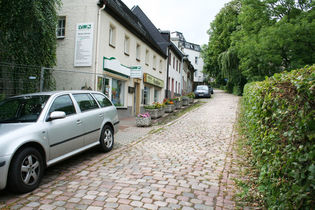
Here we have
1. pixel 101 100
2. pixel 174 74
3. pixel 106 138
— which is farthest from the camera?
pixel 174 74

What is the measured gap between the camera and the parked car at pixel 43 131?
3.78 meters

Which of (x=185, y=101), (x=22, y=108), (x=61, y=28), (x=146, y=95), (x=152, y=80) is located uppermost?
(x=61, y=28)

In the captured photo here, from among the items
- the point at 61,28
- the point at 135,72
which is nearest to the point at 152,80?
the point at 135,72

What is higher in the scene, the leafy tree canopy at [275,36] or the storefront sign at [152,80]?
the leafy tree canopy at [275,36]

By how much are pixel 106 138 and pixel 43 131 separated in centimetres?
243

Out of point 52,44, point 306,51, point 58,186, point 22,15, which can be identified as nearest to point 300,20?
point 306,51

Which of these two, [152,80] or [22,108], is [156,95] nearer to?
[152,80]

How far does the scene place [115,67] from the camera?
13.3 meters

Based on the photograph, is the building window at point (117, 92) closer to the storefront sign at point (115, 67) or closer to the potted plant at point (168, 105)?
the storefront sign at point (115, 67)

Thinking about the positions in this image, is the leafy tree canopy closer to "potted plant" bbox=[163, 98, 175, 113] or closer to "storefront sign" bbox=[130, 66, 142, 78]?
"potted plant" bbox=[163, 98, 175, 113]

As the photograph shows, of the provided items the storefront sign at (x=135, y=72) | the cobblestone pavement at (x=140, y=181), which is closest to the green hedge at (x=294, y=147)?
the cobblestone pavement at (x=140, y=181)

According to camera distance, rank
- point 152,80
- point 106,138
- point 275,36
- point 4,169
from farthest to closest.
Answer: point 152,80
point 275,36
point 106,138
point 4,169

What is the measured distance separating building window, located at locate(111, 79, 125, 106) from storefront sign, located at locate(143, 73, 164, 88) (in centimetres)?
342

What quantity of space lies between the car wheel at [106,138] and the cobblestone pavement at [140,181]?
0.18 m
